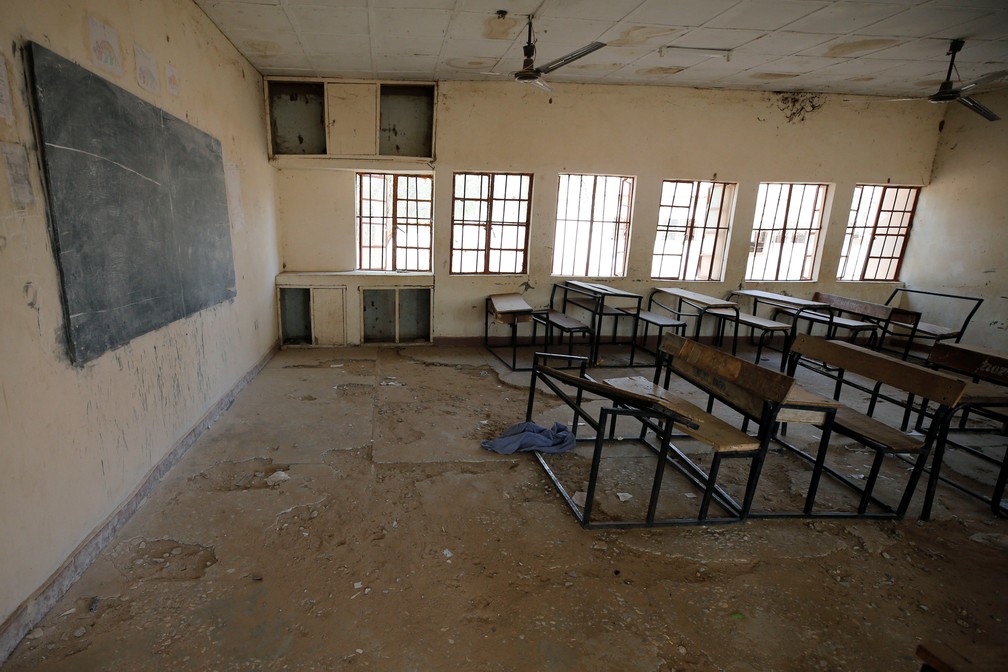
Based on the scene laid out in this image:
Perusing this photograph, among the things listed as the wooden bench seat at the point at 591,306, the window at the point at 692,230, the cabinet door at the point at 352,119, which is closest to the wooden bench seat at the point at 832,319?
the window at the point at 692,230

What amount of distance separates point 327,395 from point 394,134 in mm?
3280

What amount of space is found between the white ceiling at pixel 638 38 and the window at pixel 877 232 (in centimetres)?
155

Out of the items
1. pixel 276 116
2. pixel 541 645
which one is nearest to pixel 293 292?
pixel 276 116

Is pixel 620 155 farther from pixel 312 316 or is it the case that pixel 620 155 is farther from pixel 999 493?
pixel 999 493

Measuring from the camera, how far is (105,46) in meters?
2.41

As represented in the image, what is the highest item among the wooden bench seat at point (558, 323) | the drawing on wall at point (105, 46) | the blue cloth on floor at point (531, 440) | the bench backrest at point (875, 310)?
the drawing on wall at point (105, 46)

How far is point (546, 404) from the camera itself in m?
4.43

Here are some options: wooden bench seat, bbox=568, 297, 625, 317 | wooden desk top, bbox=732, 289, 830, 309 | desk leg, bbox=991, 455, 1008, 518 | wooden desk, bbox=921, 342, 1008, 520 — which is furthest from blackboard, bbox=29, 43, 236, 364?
wooden desk top, bbox=732, 289, 830, 309

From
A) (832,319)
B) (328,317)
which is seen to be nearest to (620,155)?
(832,319)

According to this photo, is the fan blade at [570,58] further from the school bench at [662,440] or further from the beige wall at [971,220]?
the beige wall at [971,220]

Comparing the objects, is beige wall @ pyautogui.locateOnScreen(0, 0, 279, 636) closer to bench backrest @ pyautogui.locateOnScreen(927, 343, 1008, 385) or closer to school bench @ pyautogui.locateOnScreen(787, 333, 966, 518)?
school bench @ pyautogui.locateOnScreen(787, 333, 966, 518)

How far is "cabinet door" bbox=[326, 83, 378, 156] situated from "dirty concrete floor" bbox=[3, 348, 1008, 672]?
3.64 metres

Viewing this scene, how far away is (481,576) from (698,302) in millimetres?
4560

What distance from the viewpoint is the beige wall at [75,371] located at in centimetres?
180
